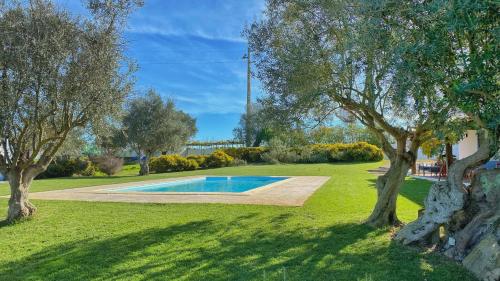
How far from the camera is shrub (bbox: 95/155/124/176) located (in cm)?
2869

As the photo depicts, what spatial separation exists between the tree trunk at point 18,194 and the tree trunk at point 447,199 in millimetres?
8916

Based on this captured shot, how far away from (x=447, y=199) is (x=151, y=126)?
943 inches

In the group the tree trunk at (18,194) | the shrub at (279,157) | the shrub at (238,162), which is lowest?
the tree trunk at (18,194)

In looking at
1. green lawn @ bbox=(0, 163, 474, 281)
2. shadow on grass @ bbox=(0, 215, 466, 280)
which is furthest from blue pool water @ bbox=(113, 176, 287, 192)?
shadow on grass @ bbox=(0, 215, 466, 280)

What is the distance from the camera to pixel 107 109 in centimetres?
902

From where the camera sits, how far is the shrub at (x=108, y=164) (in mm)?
28688

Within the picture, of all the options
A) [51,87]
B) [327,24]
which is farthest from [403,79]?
[51,87]

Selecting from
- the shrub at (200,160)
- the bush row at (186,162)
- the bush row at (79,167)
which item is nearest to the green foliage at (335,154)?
the bush row at (186,162)

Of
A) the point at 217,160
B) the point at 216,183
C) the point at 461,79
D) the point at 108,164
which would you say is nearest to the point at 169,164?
the point at 108,164

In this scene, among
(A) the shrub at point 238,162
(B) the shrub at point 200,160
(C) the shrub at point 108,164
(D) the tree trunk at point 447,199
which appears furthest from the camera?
(A) the shrub at point 238,162

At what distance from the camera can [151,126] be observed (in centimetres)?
2753

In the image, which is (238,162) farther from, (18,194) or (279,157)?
(18,194)

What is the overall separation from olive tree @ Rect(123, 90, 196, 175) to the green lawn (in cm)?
1696

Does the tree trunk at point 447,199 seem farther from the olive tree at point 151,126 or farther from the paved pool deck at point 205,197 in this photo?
the olive tree at point 151,126
